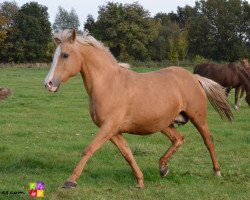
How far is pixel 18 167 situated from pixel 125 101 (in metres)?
2.67

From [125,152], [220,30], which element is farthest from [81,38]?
[220,30]

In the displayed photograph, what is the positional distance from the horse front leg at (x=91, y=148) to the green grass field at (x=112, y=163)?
0.16 meters

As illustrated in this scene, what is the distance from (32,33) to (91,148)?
7770 cm

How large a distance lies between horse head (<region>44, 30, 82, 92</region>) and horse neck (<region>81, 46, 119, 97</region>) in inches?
5.8

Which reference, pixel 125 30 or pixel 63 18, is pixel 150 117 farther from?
pixel 63 18

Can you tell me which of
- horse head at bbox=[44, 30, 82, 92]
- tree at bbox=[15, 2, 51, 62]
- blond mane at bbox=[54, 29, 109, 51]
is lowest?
tree at bbox=[15, 2, 51, 62]

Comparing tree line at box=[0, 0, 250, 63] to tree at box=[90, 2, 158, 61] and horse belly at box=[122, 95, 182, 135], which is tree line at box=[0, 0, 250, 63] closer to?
tree at box=[90, 2, 158, 61]

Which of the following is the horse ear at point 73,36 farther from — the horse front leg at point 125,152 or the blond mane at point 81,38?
the horse front leg at point 125,152

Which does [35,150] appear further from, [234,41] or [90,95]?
[234,41]

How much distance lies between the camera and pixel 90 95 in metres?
6.83

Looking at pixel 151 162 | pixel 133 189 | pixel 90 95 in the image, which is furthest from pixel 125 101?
pixel 151 162

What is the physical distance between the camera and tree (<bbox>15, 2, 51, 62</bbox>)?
256 feet

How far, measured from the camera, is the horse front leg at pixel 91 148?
21.0 feet

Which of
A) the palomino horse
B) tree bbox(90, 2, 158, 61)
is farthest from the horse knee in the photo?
tree bbox(90, 2, 158, 61)
